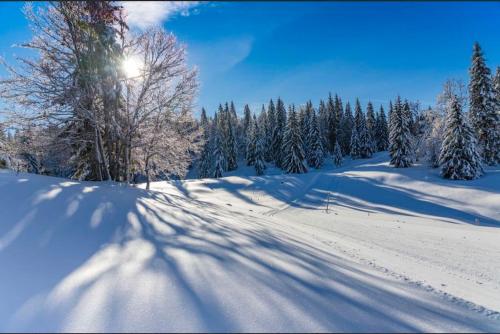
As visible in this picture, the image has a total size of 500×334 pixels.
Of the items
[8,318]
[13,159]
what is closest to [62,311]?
[8,318]

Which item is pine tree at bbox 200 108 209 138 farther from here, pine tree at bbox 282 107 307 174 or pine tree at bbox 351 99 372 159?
pine tree at bbox 351 99 372 159

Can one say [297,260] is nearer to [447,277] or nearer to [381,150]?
[447,277]

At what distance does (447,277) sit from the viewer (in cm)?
647

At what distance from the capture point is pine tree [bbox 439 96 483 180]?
28266 millimetres

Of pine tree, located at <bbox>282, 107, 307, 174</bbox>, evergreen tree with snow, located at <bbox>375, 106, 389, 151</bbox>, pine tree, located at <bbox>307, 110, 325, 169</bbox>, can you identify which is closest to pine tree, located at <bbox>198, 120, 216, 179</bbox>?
pine tree, located at <bbox>282, 107, 307, 174</bbox>

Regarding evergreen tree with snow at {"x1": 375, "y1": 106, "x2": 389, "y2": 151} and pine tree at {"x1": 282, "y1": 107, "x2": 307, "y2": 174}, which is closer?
pine tree at {"x1": 282, "y1": 107, "x2": 307, "y2": 174}

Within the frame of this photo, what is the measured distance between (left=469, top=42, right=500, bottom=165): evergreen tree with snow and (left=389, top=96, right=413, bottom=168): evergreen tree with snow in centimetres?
794

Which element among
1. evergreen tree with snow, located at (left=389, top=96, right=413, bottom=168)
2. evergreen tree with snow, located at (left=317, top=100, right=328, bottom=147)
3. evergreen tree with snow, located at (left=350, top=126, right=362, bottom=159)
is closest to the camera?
evergreen tree with snow, located at (left=389, top=96, right=413, bottom=168)

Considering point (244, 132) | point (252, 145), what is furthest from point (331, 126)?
point (244, 132)

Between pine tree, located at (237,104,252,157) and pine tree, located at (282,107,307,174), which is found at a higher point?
pine tree, located at (237,104,252,157)

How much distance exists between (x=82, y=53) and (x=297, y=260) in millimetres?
13596

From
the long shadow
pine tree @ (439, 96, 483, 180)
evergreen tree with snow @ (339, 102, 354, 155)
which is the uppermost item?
evergreen tree with snow @ (339, 102, 354, 155)

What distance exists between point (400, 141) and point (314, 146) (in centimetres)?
2002

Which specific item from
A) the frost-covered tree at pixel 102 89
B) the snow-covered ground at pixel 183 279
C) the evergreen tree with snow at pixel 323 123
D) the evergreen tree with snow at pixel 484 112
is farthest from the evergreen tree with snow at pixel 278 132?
the snow-covered ground at pixel 183 279
